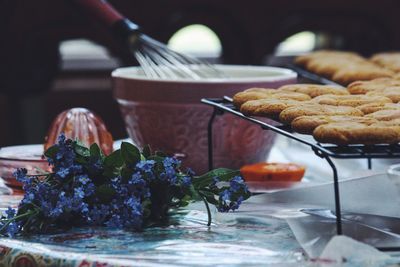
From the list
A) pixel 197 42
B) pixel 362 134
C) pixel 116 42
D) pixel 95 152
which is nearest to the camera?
pixel 362 134

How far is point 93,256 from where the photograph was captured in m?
0.78

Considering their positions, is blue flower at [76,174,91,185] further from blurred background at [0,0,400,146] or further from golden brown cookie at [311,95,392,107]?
blurred background at [0,0,400,146]

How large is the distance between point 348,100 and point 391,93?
0.07 metres

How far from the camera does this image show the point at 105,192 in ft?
2.81

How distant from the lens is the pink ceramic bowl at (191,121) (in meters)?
1.20

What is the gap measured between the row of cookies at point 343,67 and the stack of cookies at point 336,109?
15 centimetres

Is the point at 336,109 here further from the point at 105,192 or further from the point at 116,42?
the point at 116,42

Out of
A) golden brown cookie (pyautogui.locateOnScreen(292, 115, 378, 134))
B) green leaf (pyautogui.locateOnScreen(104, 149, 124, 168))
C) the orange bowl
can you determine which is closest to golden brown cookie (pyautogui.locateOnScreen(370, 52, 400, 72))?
the orange bowl

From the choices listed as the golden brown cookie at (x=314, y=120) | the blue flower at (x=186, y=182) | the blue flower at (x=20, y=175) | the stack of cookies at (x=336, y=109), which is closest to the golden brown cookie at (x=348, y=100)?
the stack of cookies at (x=336, y=109)

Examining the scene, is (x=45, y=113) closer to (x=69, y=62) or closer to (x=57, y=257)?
(x=69, y=62)

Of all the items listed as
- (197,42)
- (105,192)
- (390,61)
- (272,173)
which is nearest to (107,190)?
(105,192)

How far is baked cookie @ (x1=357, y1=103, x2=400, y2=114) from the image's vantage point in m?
0.94

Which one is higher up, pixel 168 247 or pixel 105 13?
pixel 105 13

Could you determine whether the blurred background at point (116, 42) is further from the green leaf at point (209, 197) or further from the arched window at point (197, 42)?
the green leaf at point (209, 197)
